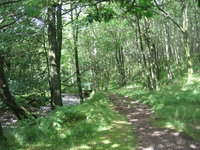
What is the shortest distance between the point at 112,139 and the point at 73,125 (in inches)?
63.5

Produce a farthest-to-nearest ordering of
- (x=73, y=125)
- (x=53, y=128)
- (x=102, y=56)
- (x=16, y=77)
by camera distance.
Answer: (x=102, y=56), (x=16, y=77), (x=73, y=125), (x=53, y=128)

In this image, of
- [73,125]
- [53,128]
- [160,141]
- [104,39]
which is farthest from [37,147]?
[104,39]

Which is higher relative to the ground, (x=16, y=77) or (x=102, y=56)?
(x=102, y=56)

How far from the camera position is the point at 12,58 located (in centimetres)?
900

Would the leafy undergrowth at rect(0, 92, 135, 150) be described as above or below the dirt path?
above

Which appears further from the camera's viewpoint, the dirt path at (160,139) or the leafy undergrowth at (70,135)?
the leafy undergrowth at (70,135)

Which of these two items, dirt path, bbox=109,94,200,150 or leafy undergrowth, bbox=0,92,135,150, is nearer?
dirt path, bbox=109,94,200,150

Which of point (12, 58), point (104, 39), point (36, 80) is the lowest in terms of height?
point (36, 80)

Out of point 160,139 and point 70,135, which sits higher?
point 70,135

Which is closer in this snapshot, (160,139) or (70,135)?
(160,139)

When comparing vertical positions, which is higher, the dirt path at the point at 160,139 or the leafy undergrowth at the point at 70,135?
the leafy undergrowth at the point at 70,135

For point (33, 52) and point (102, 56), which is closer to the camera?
point (33, 52)

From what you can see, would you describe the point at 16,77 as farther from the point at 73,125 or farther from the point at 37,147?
the point at 37,147

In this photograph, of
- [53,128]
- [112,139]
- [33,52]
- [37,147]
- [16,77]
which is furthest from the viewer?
[33,52]
